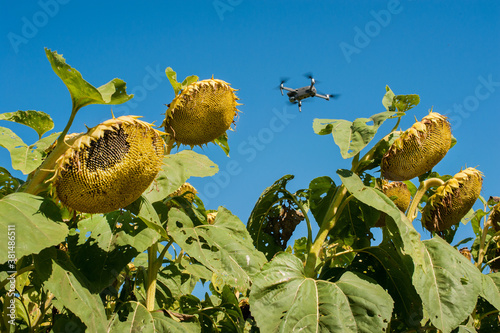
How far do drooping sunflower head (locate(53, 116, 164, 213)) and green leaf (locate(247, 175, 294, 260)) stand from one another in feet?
7.18

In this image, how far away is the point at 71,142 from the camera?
8.82ft

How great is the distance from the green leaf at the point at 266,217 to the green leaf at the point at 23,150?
210 centimetres

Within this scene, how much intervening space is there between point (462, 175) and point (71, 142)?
297 centimetres

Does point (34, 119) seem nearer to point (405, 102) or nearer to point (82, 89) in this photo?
point (82, 89)

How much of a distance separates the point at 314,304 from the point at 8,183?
209 centimetres

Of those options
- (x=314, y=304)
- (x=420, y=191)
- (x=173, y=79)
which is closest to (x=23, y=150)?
(x=173, y=79)

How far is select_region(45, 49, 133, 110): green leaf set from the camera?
2.66 metres

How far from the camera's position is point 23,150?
313 cm

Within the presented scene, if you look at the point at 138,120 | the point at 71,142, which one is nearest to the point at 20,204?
the point at 71,142

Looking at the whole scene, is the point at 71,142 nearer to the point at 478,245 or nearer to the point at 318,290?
the point at 318,290

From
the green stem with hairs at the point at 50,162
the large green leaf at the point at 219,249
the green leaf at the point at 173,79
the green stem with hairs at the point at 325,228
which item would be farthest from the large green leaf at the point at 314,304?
the green stem with hairs at the point at 50,162

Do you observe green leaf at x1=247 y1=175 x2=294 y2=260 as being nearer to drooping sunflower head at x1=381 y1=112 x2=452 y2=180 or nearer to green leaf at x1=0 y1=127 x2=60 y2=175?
drooping sunflower head at x1=381 y1=112 x2=452 y2=180

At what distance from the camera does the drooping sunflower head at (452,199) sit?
4148 millimetres

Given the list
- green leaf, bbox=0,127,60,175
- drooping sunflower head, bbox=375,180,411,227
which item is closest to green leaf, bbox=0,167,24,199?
green leaf, bbox=0,127,60,175
